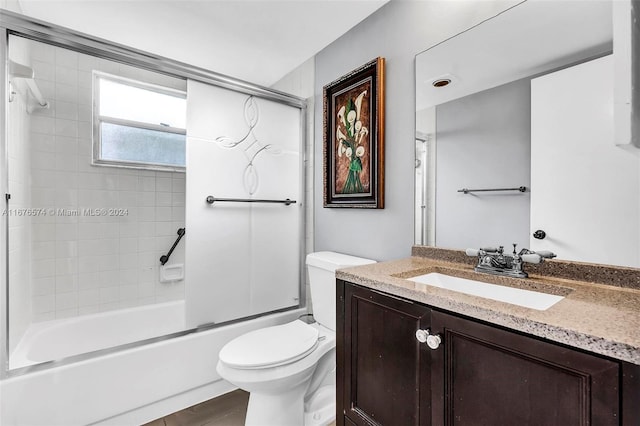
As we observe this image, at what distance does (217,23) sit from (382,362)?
2.07m

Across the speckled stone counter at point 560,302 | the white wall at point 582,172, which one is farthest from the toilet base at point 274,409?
the white wall at point 582,172

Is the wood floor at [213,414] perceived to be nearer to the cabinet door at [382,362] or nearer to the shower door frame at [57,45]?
the shower door frame at [57,45]

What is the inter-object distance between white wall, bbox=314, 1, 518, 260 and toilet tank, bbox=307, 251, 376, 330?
0.16 m

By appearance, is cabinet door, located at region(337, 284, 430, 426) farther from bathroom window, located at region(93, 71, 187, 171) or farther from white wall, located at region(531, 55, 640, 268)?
bathroom window, located at region(93, 71, 187, 171)

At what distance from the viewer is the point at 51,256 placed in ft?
6.53

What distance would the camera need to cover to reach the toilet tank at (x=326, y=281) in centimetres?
173

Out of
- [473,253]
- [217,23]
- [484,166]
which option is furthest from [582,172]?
[217,23]

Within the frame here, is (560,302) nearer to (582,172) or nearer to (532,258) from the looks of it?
(532,258)

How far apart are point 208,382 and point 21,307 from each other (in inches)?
43.7

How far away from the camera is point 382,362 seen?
1.00m

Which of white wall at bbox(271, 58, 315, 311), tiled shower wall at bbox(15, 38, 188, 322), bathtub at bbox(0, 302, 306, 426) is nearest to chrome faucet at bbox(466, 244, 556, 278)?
white wall at bbox(271, 58, 315, 311)

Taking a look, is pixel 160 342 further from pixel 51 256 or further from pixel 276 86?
pixel 276 86

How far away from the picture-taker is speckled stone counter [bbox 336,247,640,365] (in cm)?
58

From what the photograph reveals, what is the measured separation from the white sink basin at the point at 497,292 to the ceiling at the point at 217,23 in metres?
1.51
